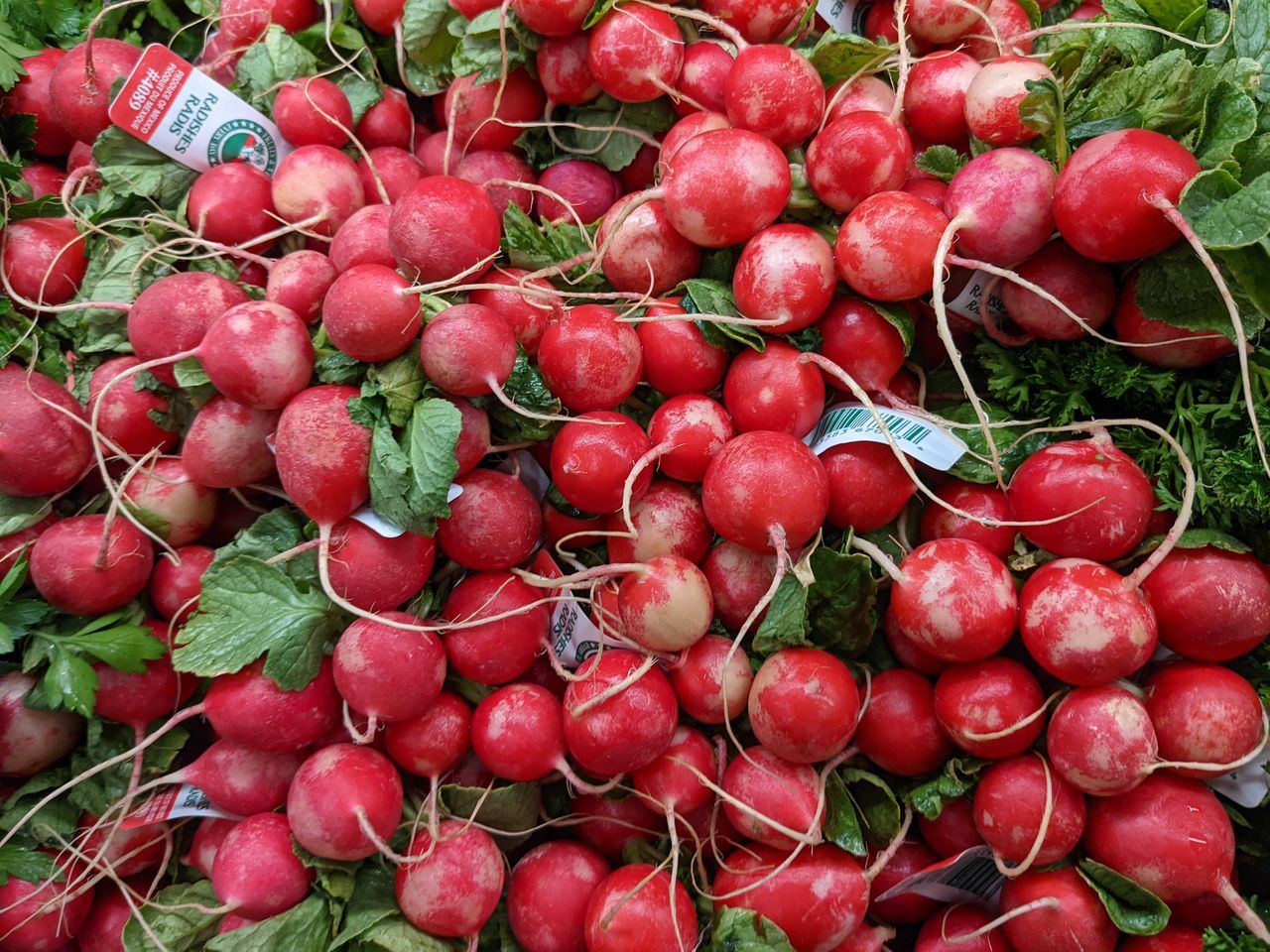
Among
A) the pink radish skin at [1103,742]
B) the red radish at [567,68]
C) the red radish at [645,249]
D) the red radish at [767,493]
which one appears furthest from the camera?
the red radish at [567,68]

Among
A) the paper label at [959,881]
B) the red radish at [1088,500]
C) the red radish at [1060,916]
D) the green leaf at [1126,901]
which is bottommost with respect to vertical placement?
the paper label at [959,881]

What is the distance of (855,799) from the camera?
4.94 feet

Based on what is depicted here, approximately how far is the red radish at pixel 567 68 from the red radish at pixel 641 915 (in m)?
1.64

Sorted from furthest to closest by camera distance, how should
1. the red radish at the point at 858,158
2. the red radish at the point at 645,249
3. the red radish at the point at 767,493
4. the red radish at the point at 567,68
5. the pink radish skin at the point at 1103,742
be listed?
the red radish at the point at 567,68 < the red radish at the point at 645,249 < the red radish at the point at 858,158 < the red radish at the point at 767,493 < the pink radish skin at the point at 1103,742

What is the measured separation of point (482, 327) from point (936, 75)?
1084 mm

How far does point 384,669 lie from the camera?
4.53 ft

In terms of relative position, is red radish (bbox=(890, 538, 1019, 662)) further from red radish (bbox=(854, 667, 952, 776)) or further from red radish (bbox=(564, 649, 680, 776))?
red radish (bbox=(564, 649, 680, 776))

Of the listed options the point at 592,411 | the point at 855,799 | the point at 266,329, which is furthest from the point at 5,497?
the point at 855,799

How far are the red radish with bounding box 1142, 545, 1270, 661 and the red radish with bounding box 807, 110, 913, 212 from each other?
833 mm

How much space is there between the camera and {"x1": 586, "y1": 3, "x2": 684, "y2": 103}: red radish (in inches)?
65.4

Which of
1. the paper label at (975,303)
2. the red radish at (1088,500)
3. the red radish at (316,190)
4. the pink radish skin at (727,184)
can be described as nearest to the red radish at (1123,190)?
the paper label at (975,303)

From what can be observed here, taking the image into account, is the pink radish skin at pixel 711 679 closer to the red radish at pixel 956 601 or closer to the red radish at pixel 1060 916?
the red radish at pixel 956 601

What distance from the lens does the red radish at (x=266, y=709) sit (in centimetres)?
145

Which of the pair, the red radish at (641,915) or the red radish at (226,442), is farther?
the red radish at (226,442)
